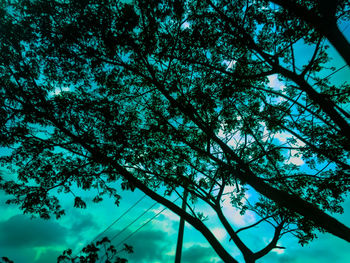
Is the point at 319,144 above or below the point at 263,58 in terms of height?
below

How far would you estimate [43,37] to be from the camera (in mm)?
7438

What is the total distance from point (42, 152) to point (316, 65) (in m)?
9.96

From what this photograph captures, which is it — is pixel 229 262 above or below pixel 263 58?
below

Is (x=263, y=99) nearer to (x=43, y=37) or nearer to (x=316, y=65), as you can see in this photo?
(x=316, y=65)

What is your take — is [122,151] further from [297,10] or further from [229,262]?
[297,10]

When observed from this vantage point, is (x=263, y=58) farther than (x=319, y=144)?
No

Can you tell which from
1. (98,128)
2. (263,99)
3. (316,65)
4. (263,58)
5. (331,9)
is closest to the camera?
(331,9)

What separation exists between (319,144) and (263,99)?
7.44 ft

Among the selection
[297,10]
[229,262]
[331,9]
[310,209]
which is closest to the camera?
[331,9]

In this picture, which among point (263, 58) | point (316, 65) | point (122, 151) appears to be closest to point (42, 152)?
point (122, 151)

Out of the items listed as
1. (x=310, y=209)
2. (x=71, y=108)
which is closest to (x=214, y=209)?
(x=310, y=209)

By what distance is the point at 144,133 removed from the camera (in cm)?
830

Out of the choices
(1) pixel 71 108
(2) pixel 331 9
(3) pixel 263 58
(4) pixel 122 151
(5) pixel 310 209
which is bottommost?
(5) pixel 310 209

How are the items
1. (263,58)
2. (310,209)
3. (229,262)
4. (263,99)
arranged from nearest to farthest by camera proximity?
1. (310,209)
2. (263,58)
3. (229,262)
4. (263,99)
